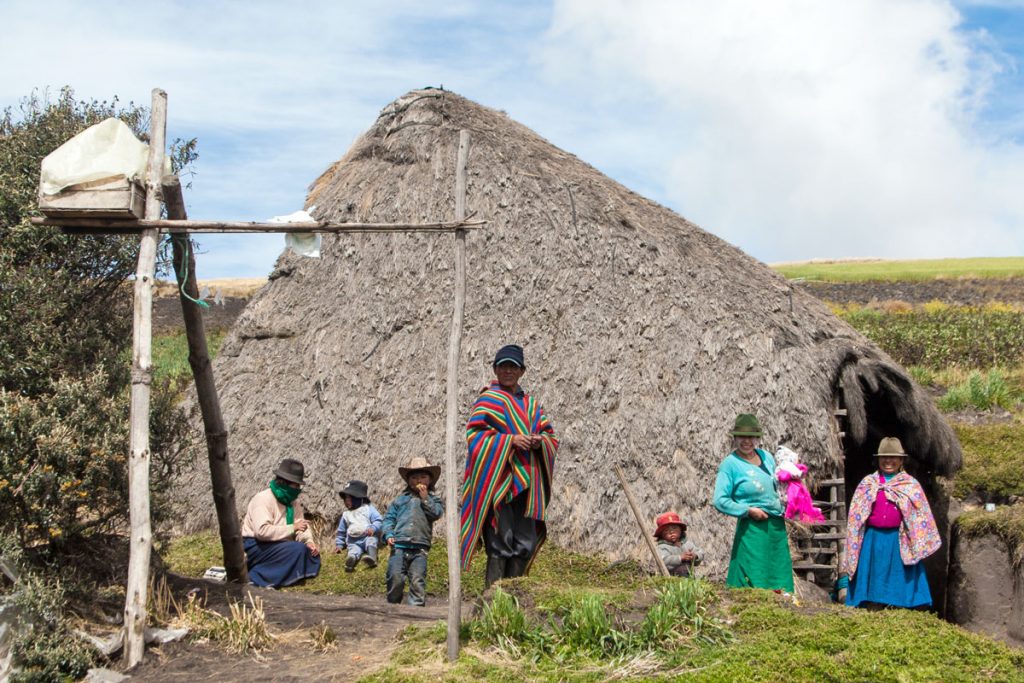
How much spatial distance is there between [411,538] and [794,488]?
11.3ft

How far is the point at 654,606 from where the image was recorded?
6.20 metres

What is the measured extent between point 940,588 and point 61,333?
28.2 feet

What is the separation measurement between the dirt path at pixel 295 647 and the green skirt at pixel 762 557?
1.93 metres

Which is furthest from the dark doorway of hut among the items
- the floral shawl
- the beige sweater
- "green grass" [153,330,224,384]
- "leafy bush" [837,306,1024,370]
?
"green grass" [153,330,224,384]

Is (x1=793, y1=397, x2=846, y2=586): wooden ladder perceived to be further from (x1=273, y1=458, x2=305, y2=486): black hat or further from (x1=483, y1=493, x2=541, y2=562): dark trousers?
(x1=273, y1=458, x2=305, y2=486): black hat

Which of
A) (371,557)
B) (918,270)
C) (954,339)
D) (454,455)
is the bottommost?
(371,557)

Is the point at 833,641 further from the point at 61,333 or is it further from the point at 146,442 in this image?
the point at 61,333

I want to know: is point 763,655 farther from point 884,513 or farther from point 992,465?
point 992,465

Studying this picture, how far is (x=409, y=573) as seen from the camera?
9047 millimetres

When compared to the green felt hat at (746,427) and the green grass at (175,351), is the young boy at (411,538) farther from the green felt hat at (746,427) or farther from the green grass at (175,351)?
the green grass at (175,351)

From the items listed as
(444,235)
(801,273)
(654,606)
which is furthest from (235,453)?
(801,273)

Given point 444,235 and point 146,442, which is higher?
point 444,235

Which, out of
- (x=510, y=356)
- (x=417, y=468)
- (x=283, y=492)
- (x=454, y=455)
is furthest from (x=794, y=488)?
(x=283, y=492)

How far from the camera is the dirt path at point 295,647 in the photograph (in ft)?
21.1
